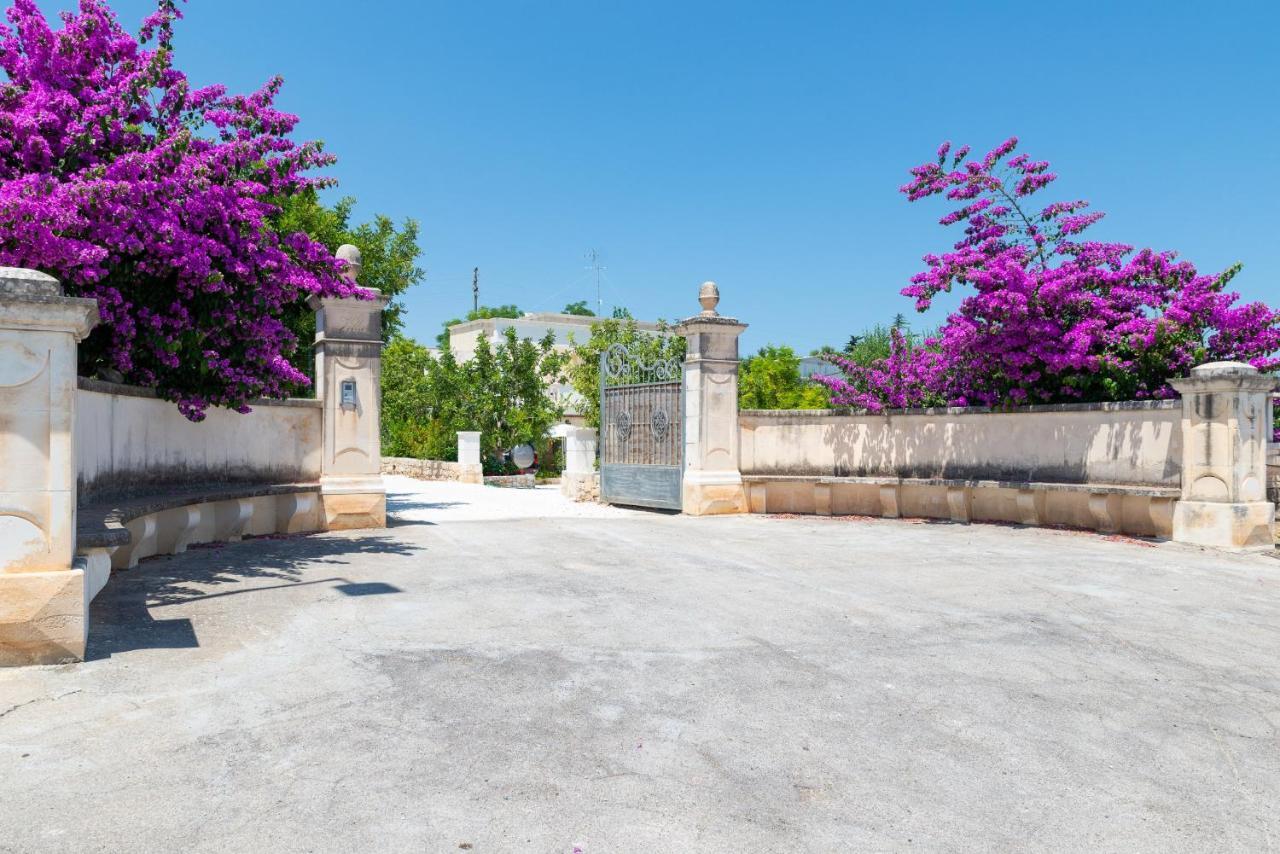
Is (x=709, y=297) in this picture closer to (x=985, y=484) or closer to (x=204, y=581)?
(x=985, y=484)

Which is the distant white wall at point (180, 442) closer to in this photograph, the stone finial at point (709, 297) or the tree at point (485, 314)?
the stone finial at point (709, 297)

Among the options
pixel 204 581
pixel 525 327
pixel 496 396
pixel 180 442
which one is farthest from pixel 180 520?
pixel 525 327

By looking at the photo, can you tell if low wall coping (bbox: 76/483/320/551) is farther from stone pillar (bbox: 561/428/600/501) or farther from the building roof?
Result: the building roof

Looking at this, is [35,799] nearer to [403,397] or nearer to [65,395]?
[65,395]

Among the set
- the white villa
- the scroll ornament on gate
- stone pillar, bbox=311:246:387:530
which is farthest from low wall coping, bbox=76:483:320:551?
the white villa

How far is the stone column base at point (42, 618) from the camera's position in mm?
4562

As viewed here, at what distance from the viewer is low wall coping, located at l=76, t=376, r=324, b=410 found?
7.04 m

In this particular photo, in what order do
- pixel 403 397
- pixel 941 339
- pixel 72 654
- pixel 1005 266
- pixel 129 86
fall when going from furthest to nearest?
pixel 403 397, pixel 941 339, pixel 1005 266, pixel 129 86, pixel 72 654

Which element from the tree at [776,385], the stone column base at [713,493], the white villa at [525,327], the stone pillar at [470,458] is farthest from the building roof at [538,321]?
the stone column base at [713,493]

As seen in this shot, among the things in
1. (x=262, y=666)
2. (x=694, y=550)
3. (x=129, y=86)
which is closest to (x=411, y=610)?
(x=262, y=666)

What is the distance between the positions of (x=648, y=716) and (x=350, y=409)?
26.9 feet

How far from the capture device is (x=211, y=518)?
9555 mm

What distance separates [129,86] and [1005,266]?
10.3 meters

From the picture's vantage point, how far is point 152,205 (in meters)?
7.26
